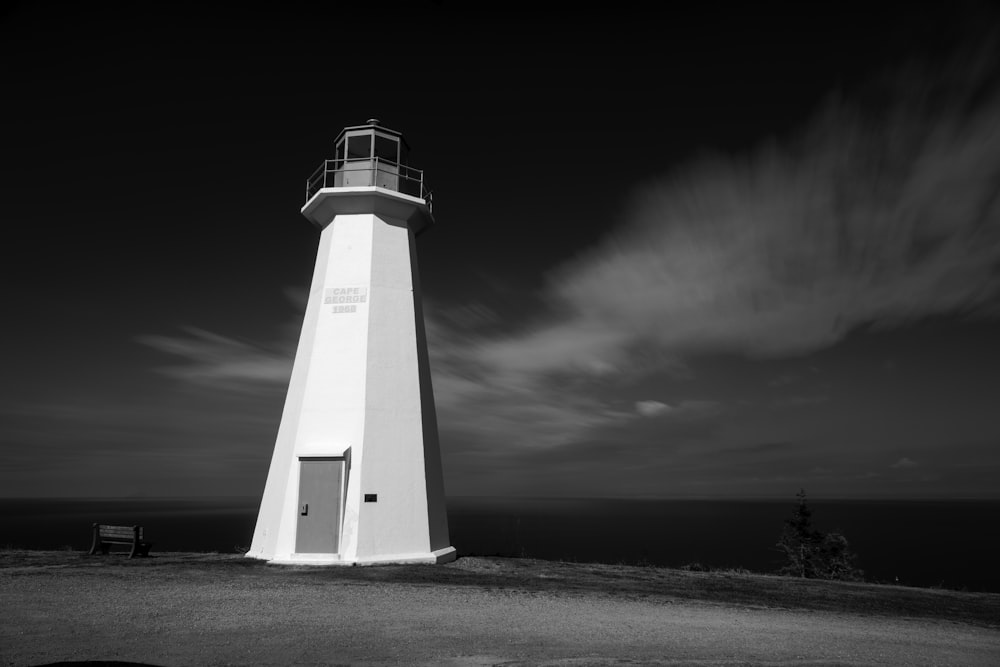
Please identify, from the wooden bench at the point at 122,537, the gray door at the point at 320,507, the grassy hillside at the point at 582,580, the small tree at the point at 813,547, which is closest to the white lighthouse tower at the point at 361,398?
the gray door at the point at 320,507

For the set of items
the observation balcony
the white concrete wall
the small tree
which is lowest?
the small tree

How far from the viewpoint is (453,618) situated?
8336mm

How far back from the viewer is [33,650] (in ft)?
20.5

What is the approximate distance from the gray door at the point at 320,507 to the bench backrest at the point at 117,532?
11.7 feet

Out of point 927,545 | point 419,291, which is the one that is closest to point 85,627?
point 419,291

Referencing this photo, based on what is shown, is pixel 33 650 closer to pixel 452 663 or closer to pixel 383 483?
pixel 452 663

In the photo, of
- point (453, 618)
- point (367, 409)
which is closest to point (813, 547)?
point (367, 409)

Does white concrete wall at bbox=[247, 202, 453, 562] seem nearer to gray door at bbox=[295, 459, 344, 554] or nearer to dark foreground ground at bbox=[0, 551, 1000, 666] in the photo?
gray door at bbox=[295, 459, 344, 554]

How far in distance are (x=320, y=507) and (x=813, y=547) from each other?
3725 centimetres

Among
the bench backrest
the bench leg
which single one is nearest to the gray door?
the bench backrest

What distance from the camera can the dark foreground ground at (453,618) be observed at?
6.57 meters

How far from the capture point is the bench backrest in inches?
537

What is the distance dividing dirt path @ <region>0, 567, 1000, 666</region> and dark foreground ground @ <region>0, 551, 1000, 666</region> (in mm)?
29

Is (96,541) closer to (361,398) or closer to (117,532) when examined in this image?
(117,532)
